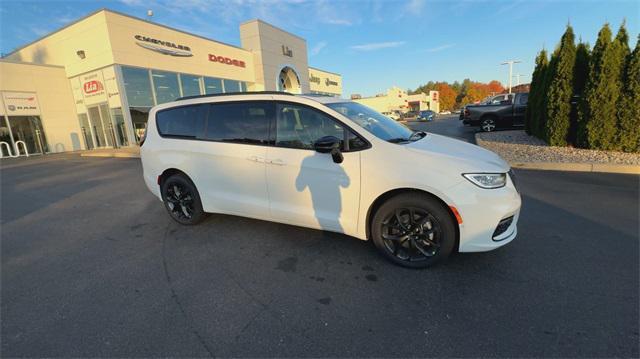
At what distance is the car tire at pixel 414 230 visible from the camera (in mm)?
2920

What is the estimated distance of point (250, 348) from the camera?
2164 mm

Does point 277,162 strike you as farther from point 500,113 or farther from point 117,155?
point 500,113

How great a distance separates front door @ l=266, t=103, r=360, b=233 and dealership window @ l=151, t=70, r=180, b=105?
17629 mm

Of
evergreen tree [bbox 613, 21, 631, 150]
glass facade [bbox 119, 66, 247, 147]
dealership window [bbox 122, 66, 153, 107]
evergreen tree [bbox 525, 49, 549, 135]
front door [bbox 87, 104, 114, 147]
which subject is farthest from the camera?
front door [bbox 87, 104, 114, 147]

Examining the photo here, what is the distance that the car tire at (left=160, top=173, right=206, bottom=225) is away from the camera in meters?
4.36

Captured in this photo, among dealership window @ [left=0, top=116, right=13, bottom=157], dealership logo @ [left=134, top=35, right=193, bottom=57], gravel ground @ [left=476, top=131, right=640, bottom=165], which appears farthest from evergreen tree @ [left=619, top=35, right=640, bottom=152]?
dealership window @ [left=0, top=116, right=13, bottom=157]

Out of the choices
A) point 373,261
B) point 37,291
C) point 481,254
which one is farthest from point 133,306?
point 481,254

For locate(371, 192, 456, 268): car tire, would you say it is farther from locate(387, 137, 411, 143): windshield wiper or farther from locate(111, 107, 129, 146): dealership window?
locate(111, 107, 129, 146): dealership window

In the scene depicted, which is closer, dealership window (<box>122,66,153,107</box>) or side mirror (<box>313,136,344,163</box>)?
side mirror (<box>313,136,344,163</box>)

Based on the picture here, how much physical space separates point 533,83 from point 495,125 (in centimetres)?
300

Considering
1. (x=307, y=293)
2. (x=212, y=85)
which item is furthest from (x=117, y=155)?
(x=307, y=293)

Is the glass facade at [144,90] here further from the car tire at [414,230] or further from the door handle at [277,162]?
the car tire at [414,230]

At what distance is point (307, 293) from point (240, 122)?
2.28 m

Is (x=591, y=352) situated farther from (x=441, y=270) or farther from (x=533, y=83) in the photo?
(x=533, y=83)
